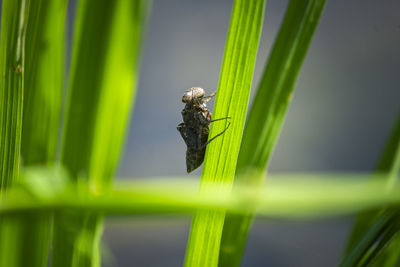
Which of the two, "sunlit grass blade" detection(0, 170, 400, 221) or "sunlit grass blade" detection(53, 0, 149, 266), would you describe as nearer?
"sunlit grass blade" detection(0, 170, 400, 221)

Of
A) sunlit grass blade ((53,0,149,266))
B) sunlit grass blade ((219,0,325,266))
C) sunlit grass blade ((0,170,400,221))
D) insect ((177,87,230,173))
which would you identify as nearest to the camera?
sunlit grass blade ((0,170,400,221))

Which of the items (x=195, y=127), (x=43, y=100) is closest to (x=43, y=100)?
(x=43, y=100)

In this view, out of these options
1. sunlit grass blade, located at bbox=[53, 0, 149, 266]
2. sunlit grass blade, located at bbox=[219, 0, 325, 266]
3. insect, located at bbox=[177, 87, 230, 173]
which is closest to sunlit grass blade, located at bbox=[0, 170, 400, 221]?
sunlit grass blade, located at bbox=[53, 0, 149, 266]

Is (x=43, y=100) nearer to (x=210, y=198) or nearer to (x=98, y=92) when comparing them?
(x=98, y=92)

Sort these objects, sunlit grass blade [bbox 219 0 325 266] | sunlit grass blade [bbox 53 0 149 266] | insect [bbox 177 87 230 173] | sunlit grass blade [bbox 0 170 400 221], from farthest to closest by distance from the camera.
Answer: insect [bbox 177 87 230 173] < sunlit grass blade [bbox 219 0 325 266] < sunlit grass blade [bbox 53 0 149 266] < sunlit grass blade [bbox 0 170 400 221]

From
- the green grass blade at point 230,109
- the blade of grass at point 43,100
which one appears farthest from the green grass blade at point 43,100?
the green grass blade at point 230,109

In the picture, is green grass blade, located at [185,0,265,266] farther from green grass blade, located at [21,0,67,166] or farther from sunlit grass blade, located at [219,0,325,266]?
green grass blade, located at [21,0,67,166]

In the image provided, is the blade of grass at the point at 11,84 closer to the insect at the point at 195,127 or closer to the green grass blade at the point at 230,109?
the green grass blade at the point at 230,109
